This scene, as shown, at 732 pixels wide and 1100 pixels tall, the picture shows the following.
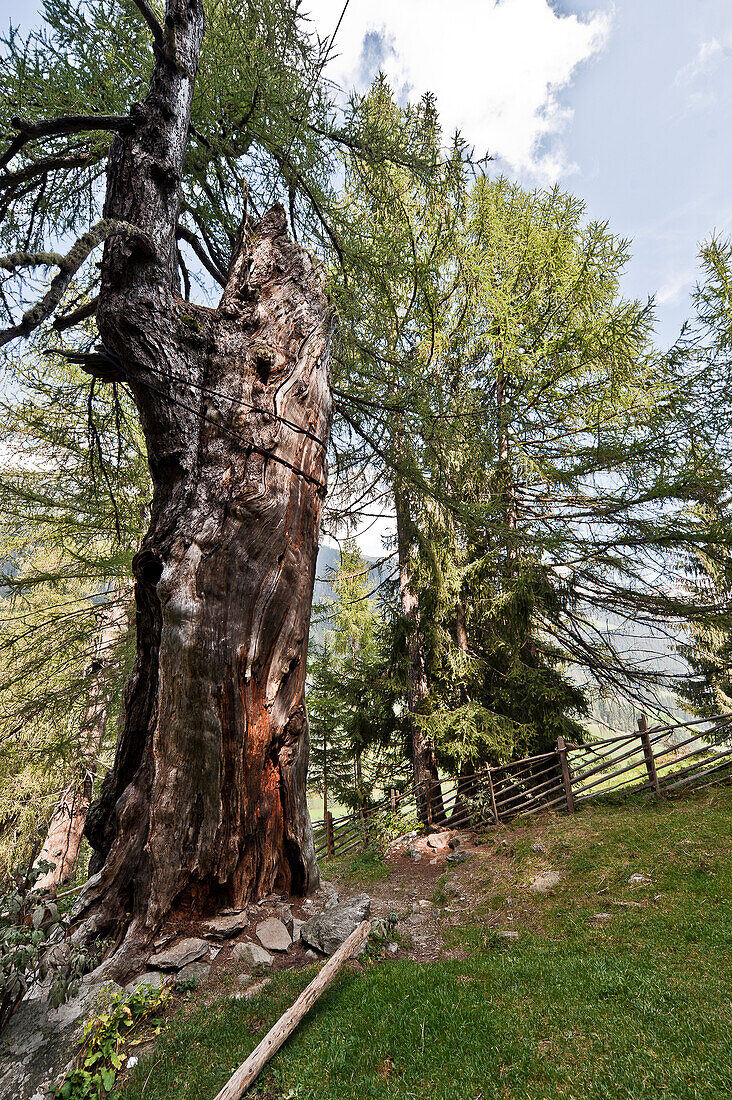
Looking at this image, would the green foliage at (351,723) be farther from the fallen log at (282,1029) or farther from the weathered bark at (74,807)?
the fallen log at (282,1029)

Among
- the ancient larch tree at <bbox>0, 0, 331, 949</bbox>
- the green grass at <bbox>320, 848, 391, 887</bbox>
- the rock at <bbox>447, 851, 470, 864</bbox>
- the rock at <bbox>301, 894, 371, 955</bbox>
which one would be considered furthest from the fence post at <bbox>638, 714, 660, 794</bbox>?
the ancient larch tree at <bbox>0, 0, 331, 949</bbox>

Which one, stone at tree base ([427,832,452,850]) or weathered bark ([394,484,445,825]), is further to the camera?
weathered bark ([394,484,445,825])

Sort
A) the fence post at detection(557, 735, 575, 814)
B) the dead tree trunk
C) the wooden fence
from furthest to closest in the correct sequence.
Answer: the fence post at detection(557, 735, 575, 814) < the wooden fence < the dead tree trunk

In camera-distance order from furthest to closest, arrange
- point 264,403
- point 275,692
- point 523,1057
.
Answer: point 264,403 < point 275,692 < point 523,1057

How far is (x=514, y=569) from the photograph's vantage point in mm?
9359

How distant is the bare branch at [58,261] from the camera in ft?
7.83

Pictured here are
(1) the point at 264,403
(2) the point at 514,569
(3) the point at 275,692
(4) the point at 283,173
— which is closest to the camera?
(3) the point at 275,692

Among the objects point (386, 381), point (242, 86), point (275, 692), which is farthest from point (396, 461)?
point (242, 86)

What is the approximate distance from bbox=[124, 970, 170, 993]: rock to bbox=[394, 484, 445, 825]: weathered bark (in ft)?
21.4

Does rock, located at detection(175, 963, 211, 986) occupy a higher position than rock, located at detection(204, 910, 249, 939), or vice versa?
rock, located at detection(204, 910, 249, 939)

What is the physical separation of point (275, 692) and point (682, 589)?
7902mm

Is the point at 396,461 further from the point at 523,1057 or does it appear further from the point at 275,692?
the point at 523,1057

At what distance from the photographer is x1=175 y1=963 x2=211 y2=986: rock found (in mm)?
2995

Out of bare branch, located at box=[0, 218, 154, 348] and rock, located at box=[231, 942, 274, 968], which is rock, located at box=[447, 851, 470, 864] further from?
bare branch, located at box=[0, 218, 154, 348]
